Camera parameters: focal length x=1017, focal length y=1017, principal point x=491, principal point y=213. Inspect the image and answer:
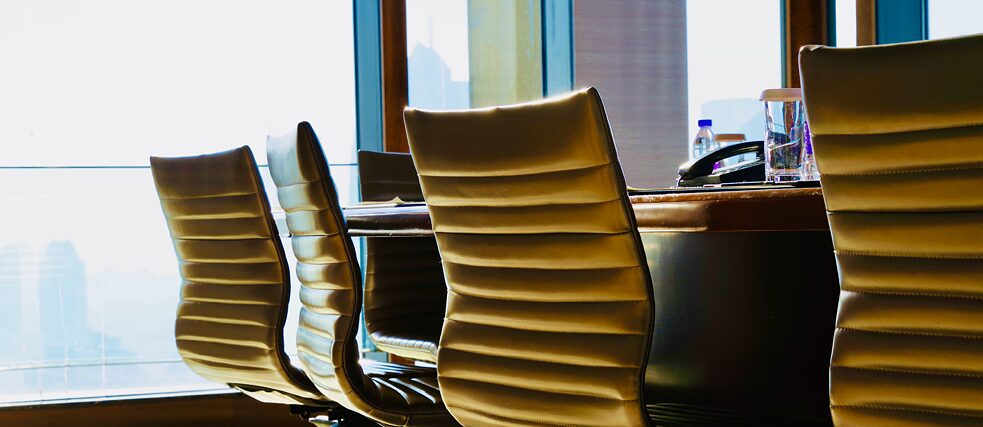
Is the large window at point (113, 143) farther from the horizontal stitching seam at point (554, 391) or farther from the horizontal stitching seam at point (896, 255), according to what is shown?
the horizontal stitching seam at point (896, 255)

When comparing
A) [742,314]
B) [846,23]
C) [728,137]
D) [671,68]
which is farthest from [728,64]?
[742,314]

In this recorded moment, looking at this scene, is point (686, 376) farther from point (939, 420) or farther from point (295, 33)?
point (295, 33)

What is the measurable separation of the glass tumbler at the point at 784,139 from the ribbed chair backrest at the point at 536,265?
802mm

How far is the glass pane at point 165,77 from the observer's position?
412cm

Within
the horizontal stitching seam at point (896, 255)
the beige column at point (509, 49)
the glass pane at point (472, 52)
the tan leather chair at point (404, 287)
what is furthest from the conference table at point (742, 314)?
the beige column at point (509, 49)

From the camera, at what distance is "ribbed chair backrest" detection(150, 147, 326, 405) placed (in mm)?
2303

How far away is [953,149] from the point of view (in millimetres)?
1136

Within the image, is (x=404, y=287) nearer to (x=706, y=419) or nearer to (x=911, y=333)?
(x=706, y=419)

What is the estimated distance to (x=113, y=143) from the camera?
13.8 ft

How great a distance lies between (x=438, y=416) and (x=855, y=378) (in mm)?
976

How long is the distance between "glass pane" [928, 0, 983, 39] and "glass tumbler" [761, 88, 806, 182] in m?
3.28

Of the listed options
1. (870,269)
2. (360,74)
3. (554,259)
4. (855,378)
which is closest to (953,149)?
(870,269)

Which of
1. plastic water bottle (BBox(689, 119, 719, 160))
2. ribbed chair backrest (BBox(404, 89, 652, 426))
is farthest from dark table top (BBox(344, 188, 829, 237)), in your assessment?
plastic water bottle (BBox(689, 119, 719, 160))

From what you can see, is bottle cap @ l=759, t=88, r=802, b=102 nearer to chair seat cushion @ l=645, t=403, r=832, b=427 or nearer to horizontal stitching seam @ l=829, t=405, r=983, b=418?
chair seat cushion @ l=645, t=403, r=832, b=427
